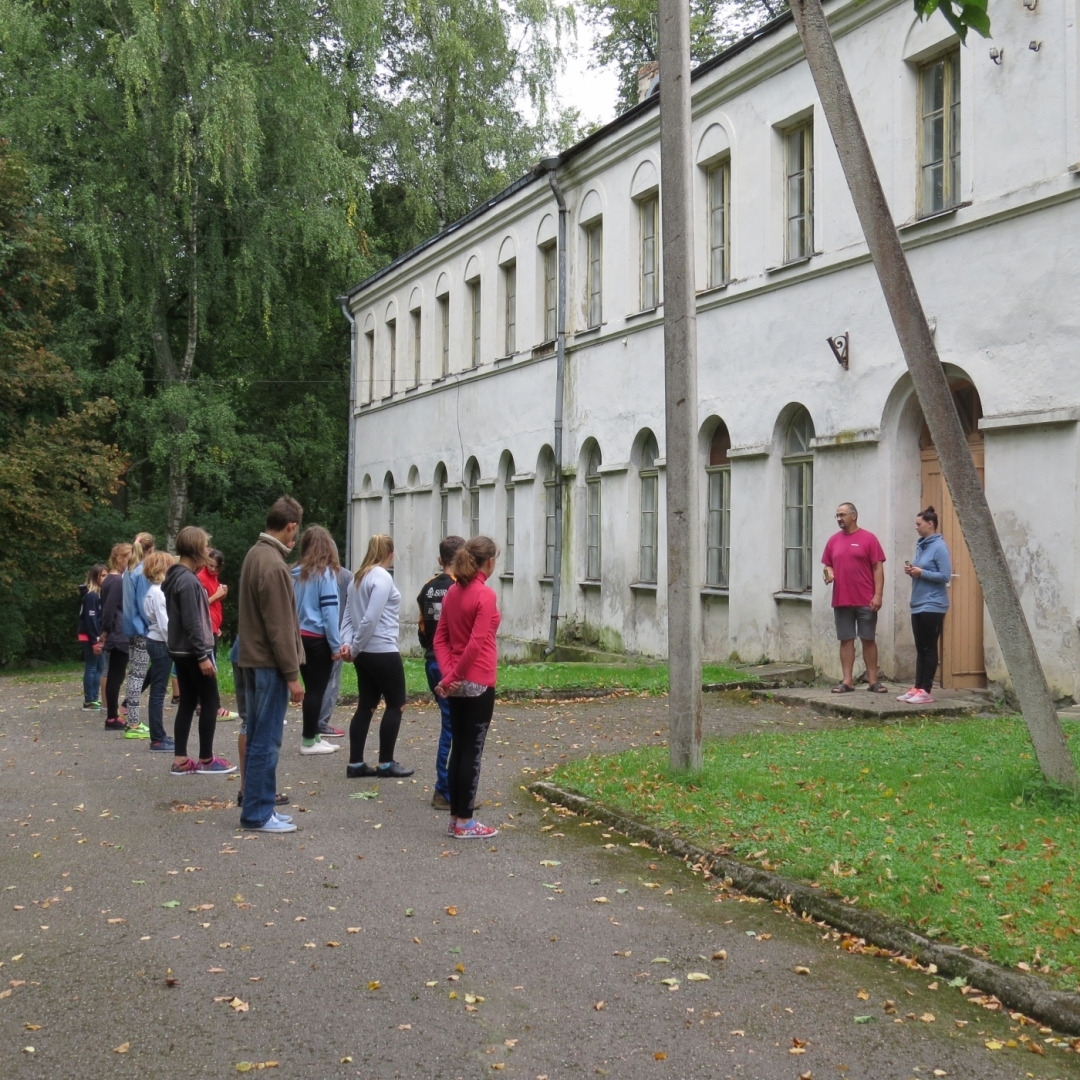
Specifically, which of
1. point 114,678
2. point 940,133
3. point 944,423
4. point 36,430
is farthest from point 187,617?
point 36,430

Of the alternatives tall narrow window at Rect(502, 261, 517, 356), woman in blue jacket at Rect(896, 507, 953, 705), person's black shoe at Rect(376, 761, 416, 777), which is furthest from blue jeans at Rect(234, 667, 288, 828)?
tall narrow window at Rect(502, 261, 517, 356)

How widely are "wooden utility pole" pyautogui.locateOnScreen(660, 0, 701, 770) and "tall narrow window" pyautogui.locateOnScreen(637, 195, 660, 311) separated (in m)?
12.4

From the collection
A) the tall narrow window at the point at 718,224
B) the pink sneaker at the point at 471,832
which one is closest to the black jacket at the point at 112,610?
the pink sneaker at the point at 471,832

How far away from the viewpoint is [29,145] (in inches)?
1265

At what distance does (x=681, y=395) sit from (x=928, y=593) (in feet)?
16.9

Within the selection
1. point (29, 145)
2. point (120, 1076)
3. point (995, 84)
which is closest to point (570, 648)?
point (995, 84)

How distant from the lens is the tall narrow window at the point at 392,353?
120 feet

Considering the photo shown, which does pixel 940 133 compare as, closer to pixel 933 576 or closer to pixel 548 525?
pixel 933 576

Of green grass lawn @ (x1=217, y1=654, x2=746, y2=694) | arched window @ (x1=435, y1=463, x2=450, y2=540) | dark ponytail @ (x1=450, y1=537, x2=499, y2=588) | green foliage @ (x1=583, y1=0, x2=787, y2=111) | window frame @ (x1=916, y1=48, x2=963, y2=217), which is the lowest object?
green grass lawn @ (x1=217, y1=654, x2=746, y2=694)

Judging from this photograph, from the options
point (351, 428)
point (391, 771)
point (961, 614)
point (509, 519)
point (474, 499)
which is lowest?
point (391, 771)

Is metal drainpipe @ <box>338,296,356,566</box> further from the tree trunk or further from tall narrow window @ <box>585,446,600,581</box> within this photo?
the tree trunk

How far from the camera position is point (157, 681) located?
1337 centimetres

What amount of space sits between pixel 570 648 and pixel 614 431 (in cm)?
381

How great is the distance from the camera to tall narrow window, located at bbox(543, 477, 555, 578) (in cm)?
2689
